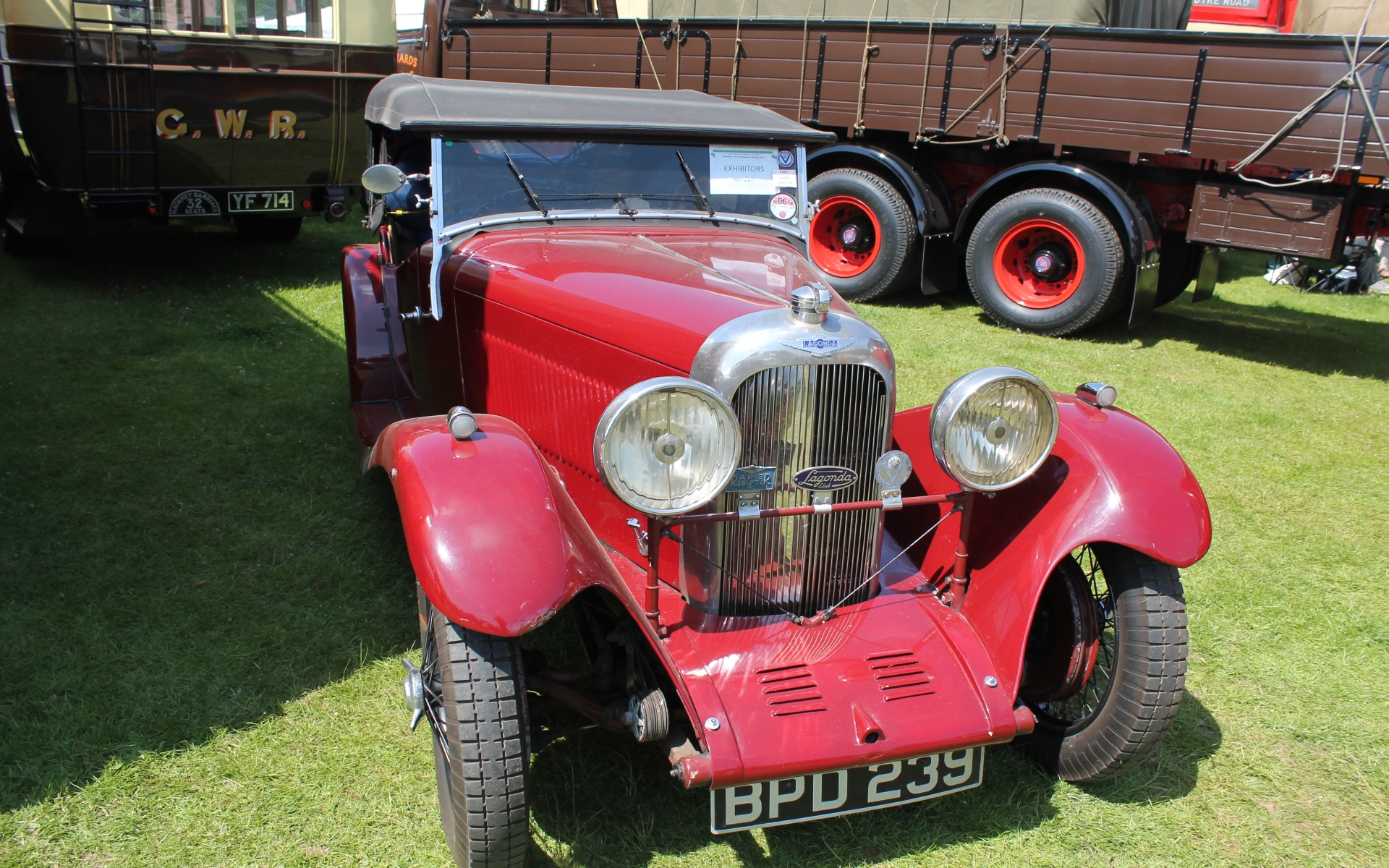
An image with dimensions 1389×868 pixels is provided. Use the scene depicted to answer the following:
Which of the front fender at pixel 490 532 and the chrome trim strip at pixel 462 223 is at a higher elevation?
the chrome trim strip at pixel 462 223

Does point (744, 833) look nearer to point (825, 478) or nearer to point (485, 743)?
point (485, 743)

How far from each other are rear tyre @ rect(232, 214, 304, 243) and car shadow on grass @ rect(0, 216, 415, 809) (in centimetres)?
237

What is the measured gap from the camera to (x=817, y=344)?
241 cm

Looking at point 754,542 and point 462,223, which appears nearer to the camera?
point 754,542

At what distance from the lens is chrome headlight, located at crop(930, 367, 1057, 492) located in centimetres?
245

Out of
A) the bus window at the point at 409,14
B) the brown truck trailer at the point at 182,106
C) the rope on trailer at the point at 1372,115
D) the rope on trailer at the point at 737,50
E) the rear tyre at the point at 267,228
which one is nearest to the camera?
the rope on trailer at the point at 1372,115

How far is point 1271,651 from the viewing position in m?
3.56

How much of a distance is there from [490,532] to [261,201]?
6.71m

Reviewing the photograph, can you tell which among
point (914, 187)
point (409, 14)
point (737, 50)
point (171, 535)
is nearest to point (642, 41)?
point (737, 50)

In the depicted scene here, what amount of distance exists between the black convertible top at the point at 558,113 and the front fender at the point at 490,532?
136cm

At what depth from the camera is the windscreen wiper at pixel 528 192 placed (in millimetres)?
3477

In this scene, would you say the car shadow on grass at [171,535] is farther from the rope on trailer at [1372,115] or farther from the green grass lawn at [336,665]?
the rope on trailer at [1372,115]

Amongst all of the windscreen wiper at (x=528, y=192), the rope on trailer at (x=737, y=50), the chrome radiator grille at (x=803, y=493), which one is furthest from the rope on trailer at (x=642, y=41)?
the chrome radiator grille at (x=803, y=493)

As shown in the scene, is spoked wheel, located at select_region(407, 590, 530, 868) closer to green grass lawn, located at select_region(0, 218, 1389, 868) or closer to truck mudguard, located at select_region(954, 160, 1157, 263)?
green grass lawn, located at select_region(0, 218, 1389, 868)
